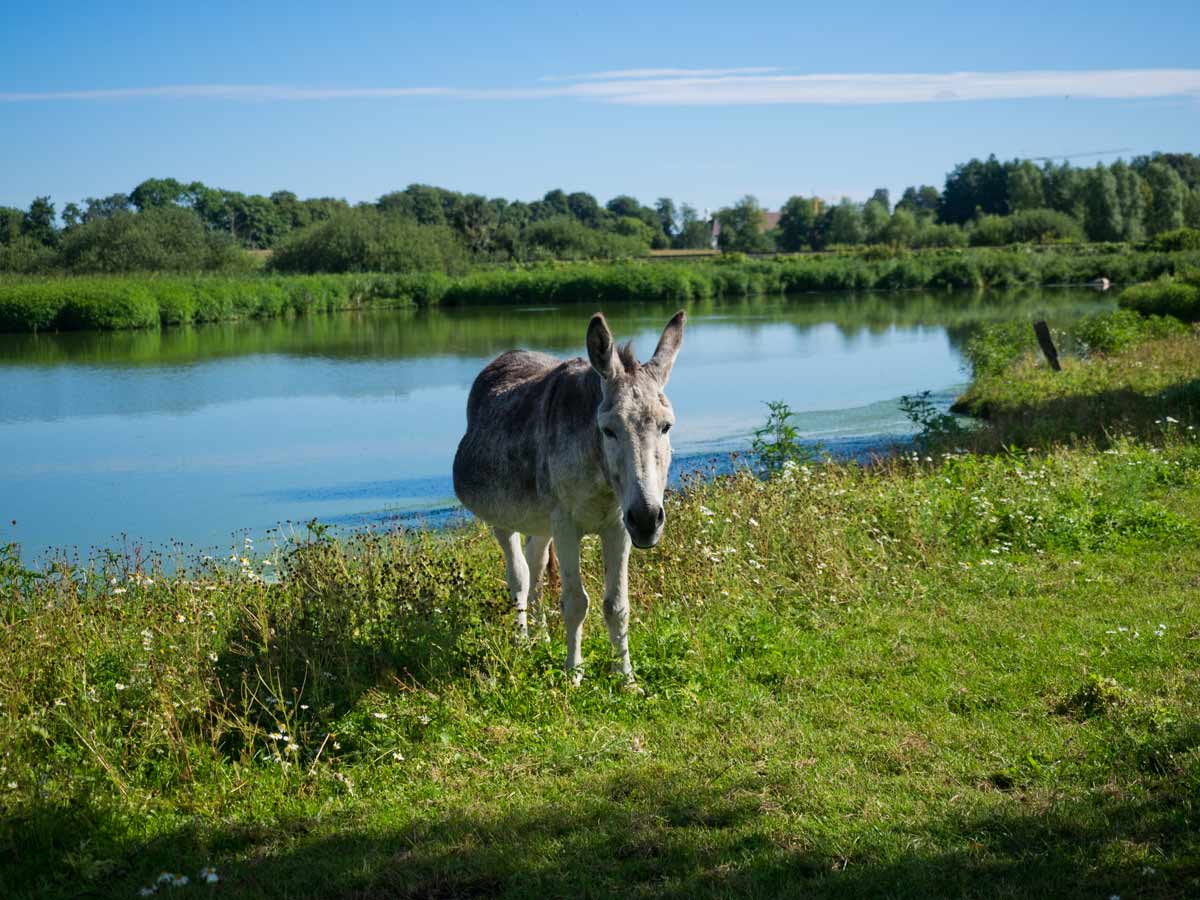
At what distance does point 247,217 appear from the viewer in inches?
5620

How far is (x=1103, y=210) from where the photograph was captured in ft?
342

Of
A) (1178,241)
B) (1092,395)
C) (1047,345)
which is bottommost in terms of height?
(1092,395)

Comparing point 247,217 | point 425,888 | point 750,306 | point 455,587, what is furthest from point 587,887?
point 247,217

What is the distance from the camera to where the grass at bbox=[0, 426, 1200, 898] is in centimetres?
445

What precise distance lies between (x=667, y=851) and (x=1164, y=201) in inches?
4537

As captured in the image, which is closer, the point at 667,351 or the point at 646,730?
the point at 646,730

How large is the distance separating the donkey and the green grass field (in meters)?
0.49

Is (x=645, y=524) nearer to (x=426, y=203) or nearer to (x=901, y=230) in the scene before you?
(x=901, y=230)

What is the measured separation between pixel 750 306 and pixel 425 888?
218 ft

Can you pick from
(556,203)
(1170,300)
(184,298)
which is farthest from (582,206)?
(1170,300)

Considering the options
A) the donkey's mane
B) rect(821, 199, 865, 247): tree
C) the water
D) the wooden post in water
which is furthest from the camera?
rect(821, 199, 865, 247): tree

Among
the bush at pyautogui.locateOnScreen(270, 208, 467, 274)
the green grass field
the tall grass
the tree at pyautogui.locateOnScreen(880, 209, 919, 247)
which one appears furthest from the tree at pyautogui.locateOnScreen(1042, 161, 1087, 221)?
the green grass field

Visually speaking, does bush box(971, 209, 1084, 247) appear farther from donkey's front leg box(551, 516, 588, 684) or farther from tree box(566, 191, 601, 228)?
donkey's front leg box(551, 516, 588, 684)

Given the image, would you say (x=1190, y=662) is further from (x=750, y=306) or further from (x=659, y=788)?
(x=750, y=306)
